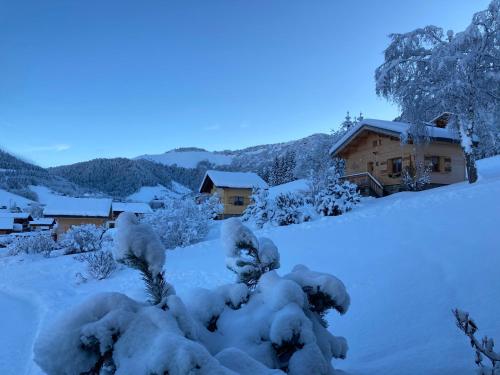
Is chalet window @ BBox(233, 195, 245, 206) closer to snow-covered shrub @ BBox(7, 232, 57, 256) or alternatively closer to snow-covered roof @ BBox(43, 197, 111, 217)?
snow-covered roof @ BBox(43, 197, 111, 217)

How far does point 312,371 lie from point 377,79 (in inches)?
811

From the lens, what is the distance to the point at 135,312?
194 cm

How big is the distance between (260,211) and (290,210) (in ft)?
6.73

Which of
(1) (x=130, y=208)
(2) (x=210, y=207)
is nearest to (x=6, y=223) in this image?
(1) (x=130, y=208)

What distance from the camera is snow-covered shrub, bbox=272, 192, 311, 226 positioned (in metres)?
18.9

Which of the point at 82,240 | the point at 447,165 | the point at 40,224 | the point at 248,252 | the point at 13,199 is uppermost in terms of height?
the point at 13,199

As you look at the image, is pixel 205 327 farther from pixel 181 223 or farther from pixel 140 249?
pixel 181 223

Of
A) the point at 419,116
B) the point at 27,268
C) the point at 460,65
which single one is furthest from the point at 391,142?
the point at 27,268

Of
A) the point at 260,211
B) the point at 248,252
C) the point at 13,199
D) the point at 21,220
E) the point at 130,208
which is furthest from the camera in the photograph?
the point at 13,199

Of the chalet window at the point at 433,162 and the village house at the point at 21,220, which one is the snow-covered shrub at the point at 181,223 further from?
the village house at the point at 21,220

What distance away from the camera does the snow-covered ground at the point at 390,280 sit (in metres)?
4.30

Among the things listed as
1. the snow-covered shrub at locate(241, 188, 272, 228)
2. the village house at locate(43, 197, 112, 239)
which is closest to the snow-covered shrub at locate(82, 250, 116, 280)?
the snow-covered shrub at locate(241, 188, 272, 228)

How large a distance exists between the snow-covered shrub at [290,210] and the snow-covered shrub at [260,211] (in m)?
0.48

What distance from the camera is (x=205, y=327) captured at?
2504 mm
